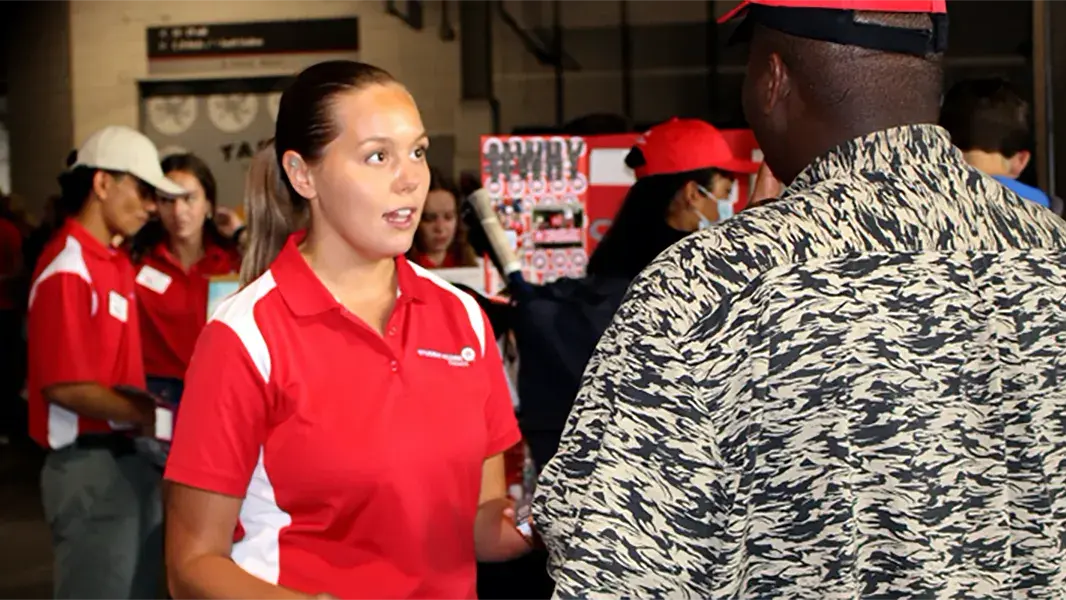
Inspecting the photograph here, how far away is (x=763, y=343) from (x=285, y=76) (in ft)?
34.2

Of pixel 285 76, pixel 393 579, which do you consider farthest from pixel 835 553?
pixel 285 76

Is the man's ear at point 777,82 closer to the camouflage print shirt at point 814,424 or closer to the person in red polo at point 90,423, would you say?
the camouflage print shirt at point 814,424

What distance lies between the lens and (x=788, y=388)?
3.47 feet

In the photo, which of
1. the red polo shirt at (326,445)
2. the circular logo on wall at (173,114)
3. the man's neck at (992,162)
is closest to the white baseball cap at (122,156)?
the red polo shirt at (326,445)

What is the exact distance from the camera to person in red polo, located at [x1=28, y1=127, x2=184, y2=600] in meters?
3.37

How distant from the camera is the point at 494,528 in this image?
6.24ft

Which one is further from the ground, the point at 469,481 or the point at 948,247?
the point at 948,247

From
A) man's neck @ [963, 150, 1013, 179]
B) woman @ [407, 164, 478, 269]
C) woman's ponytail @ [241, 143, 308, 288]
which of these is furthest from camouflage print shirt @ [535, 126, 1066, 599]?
woman @ [407, 164, 478, 269]

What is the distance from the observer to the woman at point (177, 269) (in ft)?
14.3

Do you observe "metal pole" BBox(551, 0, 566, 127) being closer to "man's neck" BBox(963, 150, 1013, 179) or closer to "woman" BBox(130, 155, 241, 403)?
"woman" BBox(130, 155, 241, 403)

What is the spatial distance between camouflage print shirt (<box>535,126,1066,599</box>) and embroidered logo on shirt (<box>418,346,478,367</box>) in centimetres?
81

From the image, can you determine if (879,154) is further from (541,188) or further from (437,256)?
(437,256)

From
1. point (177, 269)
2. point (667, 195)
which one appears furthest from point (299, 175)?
point (177, 269)

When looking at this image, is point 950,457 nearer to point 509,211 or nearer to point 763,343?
point 763,343
